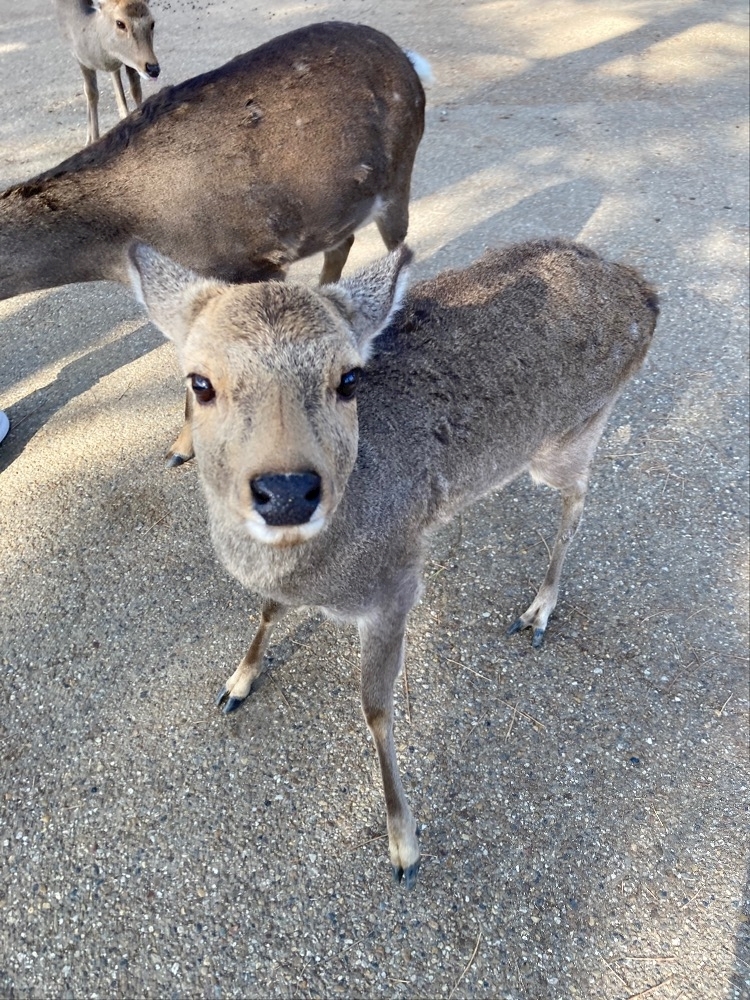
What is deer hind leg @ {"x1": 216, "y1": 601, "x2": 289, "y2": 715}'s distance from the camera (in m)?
3.05

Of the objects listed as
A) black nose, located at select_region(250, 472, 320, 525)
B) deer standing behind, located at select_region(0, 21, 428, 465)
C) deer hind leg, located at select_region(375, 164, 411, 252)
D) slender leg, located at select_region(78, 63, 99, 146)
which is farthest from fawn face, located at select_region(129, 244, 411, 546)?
slender leg, located at select_region(78, 63, 99, 146)

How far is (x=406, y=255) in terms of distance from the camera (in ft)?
7.92

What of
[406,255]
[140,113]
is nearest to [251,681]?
[406,255]

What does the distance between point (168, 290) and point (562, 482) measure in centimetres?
181

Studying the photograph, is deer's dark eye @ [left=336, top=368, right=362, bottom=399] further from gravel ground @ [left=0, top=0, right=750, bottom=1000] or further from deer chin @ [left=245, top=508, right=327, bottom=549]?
gravel ground @ [left=0, top=0, right=750, bottom=1000]

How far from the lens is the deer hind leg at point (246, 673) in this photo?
3.05 m

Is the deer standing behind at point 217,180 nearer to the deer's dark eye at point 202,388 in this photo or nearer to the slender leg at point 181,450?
the slender leg at point 181,450

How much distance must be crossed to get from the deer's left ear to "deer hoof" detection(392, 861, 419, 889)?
180 cm

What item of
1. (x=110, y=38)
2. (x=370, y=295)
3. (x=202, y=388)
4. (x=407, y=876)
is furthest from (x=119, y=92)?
(x=407, y=876)

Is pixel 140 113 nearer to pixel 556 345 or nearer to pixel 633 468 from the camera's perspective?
pixel 556 345

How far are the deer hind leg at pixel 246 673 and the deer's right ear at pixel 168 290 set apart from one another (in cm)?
125

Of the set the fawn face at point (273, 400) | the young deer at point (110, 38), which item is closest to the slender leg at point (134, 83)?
the young deer at point (110, 38)

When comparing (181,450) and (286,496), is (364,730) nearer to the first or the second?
(286,496)

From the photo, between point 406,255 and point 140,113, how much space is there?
2.34 m
